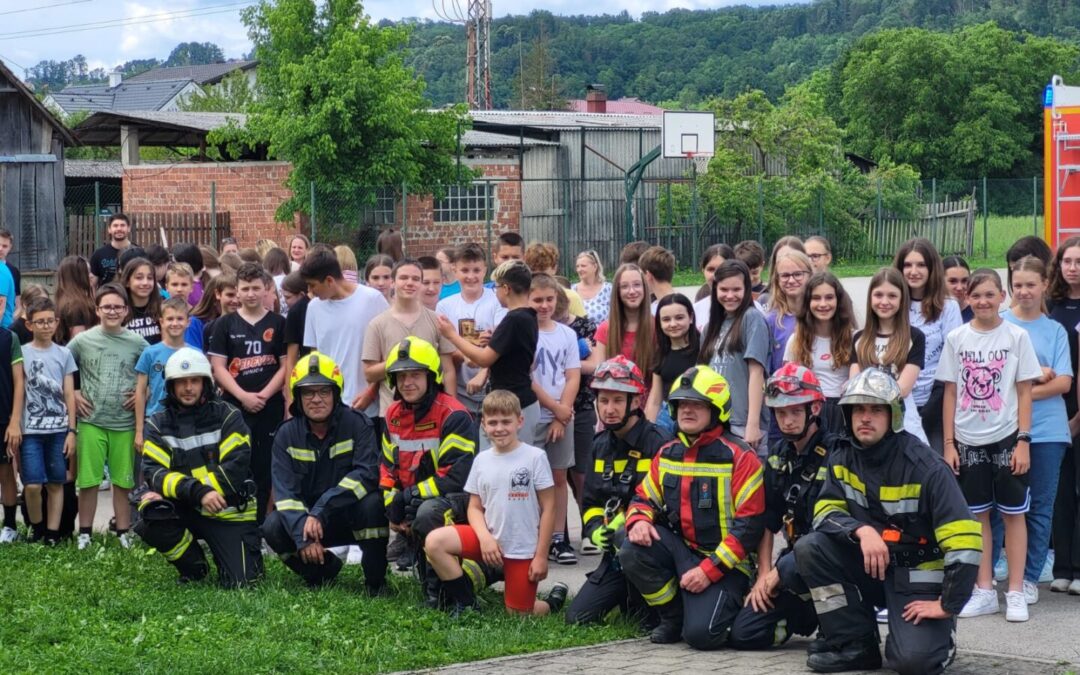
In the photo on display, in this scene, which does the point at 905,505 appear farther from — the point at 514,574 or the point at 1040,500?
the point at 514,574

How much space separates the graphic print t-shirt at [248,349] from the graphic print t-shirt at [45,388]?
40.2 inches

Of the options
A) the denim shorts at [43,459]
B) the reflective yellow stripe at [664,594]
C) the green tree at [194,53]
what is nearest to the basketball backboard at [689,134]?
the denim shorts at [43,459]

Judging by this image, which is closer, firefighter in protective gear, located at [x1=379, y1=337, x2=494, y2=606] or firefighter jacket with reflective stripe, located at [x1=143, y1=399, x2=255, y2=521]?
firefighter in protective gear, located at [x1=379, y1=337, x2=494, y2=606]

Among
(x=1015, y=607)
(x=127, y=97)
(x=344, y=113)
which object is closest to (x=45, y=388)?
(x=1015, y=607)

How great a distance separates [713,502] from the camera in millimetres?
7328

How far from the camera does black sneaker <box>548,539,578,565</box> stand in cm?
923

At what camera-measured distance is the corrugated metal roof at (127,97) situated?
93.2 meters

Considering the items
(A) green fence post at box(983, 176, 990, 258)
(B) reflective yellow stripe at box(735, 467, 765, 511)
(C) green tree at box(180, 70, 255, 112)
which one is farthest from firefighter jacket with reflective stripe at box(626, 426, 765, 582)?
(C) green tree at box(180, 70, 255, 112)

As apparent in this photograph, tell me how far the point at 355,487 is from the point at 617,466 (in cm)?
156

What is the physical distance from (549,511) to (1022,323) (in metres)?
3.04

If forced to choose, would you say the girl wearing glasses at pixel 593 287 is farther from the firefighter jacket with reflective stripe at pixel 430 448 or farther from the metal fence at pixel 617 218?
the metal fence at pixel 617 218

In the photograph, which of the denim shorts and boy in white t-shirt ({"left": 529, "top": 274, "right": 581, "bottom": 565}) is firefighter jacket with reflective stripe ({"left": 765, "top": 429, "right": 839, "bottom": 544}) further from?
the denim shorts

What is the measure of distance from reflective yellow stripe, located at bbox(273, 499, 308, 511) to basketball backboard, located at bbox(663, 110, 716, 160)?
26795 millimetres

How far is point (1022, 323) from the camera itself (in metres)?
8.37
